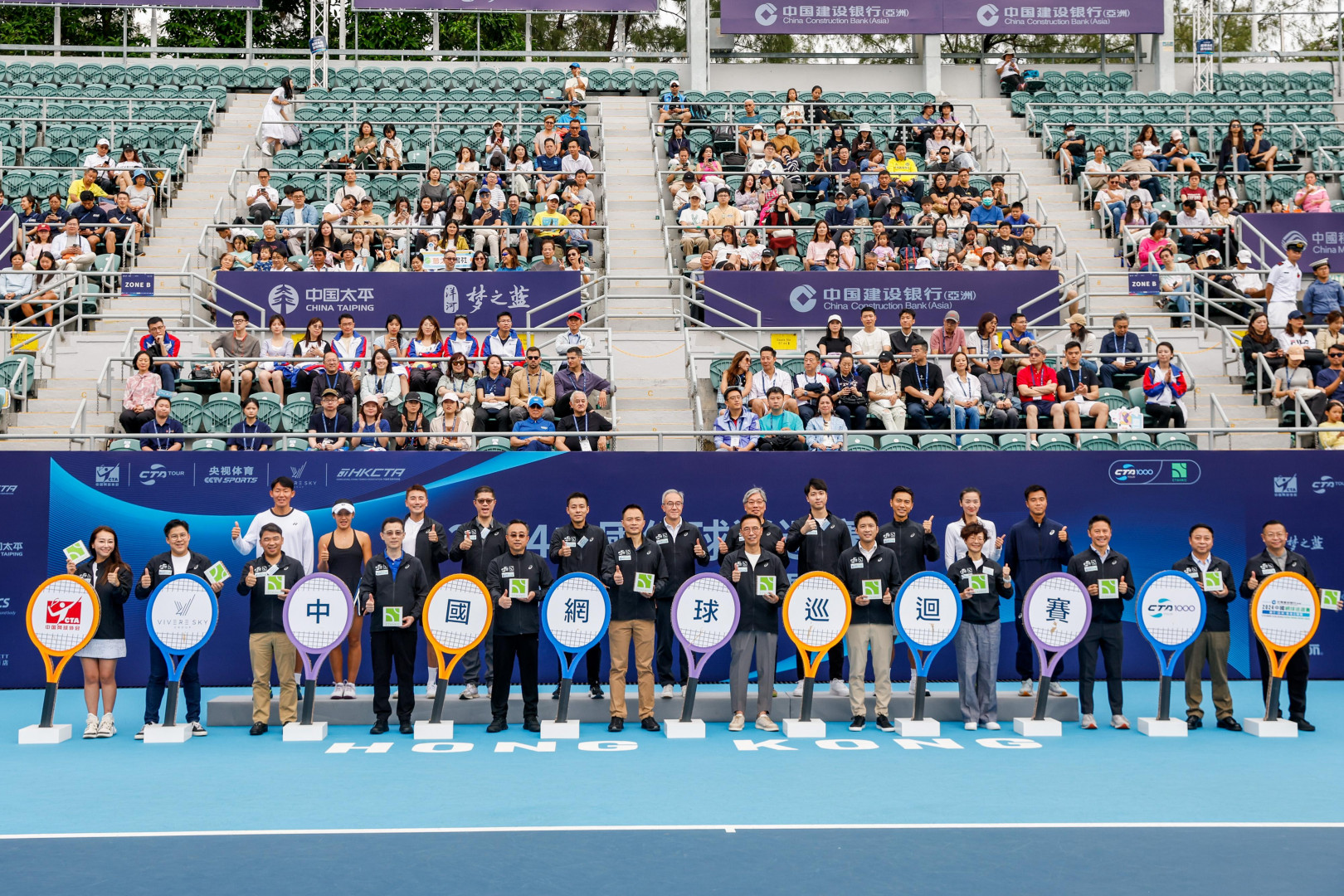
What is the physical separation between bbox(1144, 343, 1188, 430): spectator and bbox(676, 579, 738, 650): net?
706 centimetres

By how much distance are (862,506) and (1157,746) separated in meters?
4.32

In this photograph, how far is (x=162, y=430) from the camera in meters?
14.8

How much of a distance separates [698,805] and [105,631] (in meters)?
5.99

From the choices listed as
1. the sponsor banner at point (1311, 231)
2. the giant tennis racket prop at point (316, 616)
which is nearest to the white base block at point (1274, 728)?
the giant tennis racket prop at point (316, 616)

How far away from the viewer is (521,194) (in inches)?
874

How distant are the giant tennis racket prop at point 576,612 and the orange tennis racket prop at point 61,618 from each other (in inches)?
159

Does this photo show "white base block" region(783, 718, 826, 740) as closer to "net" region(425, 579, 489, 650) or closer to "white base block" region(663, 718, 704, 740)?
"white base block" region(663, 718, 704, 740)

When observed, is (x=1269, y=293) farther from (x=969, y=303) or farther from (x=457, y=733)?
(x=457, y=733)

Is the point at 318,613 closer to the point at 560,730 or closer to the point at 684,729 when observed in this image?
the point at 560,730

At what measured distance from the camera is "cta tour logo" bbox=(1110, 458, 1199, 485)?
47.3ft

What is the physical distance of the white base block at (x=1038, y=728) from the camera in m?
11.6

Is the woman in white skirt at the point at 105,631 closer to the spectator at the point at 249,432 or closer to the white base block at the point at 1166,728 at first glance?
the spectator at the point at 249,432

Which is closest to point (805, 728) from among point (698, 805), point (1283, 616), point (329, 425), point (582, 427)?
point (698, 805)

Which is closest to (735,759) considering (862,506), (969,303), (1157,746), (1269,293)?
(1157,746)
